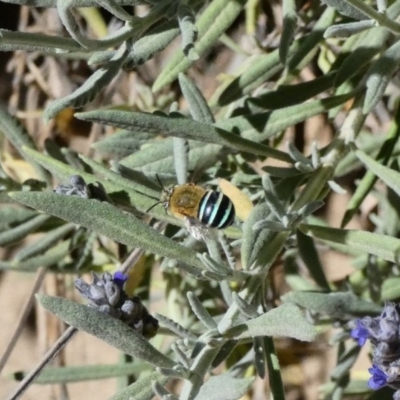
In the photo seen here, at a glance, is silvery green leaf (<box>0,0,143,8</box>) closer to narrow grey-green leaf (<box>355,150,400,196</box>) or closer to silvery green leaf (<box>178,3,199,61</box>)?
silvery green leaf (<box>178,3,199,61</box>)

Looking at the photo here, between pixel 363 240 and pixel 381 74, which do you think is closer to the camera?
pixel 363 240

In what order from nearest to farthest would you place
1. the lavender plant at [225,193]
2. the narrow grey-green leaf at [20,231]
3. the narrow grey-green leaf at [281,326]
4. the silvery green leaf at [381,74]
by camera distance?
the narrow grey-green leaf at [281,326]
the lavender plant at [225,193]
the silvery green leaf at [381,74]
the narrow grey-green leaf at [20,231]

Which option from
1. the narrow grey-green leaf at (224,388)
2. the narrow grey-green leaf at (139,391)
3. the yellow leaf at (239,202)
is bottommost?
the narrow grey-green leaf at (139,391)

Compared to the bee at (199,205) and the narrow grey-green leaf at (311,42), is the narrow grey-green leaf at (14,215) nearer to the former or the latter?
the bee at (199,205)

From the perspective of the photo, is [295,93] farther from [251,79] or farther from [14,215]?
[14,215]

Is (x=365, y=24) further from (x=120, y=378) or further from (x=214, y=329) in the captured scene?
(x=120, y=378)

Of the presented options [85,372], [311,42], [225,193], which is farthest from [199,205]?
[85,372]

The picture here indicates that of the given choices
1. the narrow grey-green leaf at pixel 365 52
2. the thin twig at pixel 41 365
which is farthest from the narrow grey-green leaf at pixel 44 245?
the narrow grey-green leaf at pixel 365 52

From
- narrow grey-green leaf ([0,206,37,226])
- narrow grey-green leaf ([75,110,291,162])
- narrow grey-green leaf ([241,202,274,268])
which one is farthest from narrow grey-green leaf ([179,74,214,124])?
narrow grey-green leaf ([0,206,37,226])
